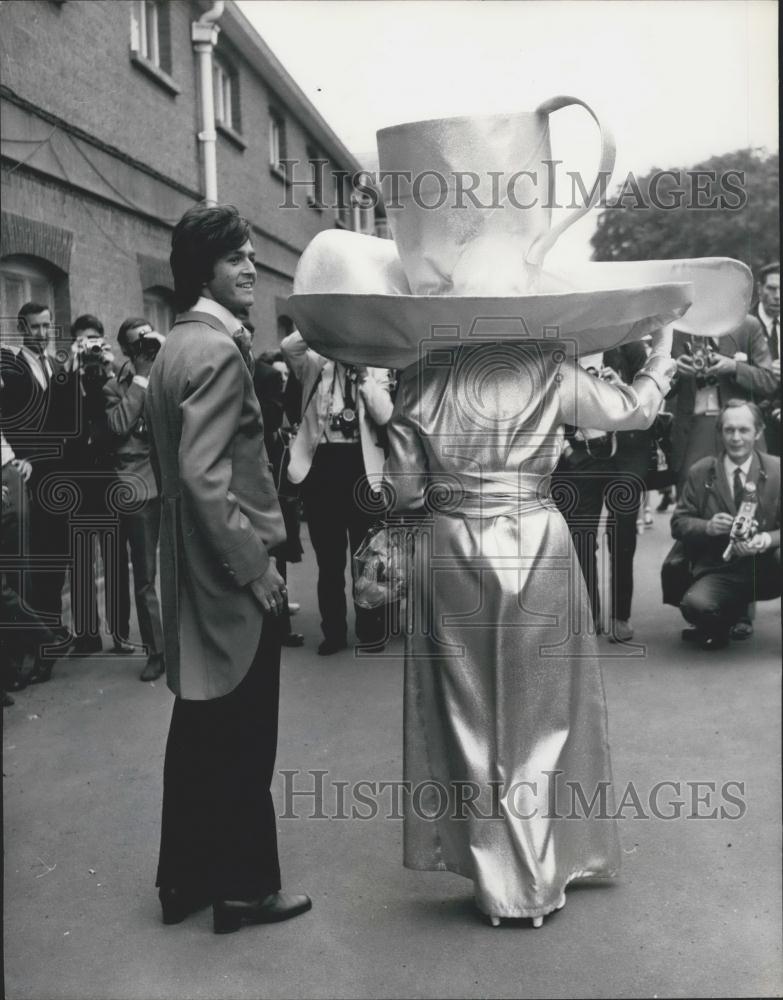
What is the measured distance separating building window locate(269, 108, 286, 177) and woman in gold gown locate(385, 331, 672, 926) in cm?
1060

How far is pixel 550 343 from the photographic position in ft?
11.1

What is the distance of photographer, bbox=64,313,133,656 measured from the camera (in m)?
6.38

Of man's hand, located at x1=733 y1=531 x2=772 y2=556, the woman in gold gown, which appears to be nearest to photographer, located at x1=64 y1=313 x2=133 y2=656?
the woman in gold gown

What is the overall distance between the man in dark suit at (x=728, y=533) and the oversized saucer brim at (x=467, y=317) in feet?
10.2

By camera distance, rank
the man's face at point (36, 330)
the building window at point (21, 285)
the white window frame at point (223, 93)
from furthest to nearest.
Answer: the white window frame at point (223, 93) < the building window at point (21, 285) < the man's face at point (36, 330)

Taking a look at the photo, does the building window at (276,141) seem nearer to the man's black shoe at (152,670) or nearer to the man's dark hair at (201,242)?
the man's black shoe at (152,670)

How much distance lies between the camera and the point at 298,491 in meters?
6.68

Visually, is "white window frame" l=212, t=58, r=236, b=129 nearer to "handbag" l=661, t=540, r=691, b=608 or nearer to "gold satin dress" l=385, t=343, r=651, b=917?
"handbag" l=661, t=540, r=691, b=608

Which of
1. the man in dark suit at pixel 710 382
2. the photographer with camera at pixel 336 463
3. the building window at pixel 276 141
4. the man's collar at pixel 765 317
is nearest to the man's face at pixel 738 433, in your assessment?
the man in dark suit at pixel 710 382

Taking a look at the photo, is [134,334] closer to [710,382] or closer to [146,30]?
[710,382]

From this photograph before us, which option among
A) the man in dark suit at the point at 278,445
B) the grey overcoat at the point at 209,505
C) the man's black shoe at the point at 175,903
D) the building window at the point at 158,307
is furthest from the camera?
the building window at the point at 158,307

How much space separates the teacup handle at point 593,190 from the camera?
3.13 m

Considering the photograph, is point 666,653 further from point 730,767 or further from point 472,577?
point 472,577

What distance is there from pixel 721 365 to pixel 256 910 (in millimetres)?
4841
